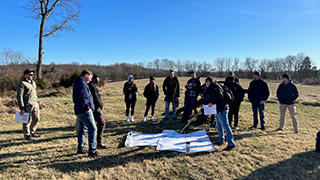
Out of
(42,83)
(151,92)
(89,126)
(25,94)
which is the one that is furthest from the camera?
(42,83)

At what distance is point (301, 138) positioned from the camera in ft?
18.0

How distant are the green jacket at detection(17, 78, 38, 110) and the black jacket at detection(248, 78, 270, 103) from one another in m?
7.31

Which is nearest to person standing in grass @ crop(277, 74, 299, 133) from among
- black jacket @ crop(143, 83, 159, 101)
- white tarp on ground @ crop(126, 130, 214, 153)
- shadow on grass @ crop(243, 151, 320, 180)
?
shadow on grass @ crop(243, 151, 320, 180)

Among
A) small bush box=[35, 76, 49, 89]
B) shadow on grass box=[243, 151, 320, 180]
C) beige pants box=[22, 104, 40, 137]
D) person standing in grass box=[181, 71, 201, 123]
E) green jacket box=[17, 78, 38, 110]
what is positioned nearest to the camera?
shadow on grass box=[243, 151, 320, 180]

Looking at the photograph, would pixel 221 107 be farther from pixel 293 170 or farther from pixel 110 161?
pixel 110 161

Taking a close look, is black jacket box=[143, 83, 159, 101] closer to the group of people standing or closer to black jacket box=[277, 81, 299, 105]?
the group of people standing

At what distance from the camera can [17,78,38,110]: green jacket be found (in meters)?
4.66

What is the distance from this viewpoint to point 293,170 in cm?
356

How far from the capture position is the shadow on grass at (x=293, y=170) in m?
3.35

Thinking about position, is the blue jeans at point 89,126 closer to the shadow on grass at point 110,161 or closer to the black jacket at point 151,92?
the shadow on grass at point 110,161

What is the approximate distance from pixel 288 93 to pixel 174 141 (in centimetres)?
439

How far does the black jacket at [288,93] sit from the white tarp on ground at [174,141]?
10.4 feet

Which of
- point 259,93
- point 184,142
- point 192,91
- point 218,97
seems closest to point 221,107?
point 218,97

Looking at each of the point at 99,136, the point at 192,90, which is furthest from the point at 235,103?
the point at 99,136
